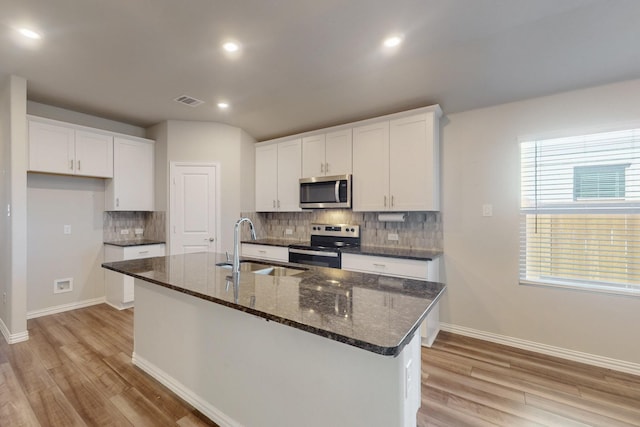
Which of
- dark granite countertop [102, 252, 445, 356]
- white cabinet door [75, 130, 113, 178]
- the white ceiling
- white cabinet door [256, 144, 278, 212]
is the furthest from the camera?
white cabinet door [256, 144, 278, 212]

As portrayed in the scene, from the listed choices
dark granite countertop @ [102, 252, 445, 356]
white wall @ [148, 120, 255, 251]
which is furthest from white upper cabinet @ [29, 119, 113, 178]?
dark granite countertop @ [102, 252, 445, 356]

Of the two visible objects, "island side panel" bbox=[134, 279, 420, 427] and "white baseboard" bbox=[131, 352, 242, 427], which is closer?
"island side panel" bbox=[134, 279, 420, 427]

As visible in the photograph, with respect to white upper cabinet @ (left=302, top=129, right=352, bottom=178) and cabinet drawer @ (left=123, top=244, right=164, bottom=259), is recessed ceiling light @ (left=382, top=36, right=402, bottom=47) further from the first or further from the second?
cabinet drawer @ (left=123, top=244, right=164, bottom=259)

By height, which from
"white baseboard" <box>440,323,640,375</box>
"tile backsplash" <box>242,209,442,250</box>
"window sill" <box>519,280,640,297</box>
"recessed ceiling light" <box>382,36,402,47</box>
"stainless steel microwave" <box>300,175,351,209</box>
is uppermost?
"recessed ceiling light" <box>382,36,402,47</box>

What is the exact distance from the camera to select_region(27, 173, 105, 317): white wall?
3.58m

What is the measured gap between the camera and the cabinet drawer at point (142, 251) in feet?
12.4

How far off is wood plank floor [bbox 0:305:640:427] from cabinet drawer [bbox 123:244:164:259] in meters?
1.18

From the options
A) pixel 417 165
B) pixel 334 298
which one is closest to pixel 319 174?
pixel 417 165

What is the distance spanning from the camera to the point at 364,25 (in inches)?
81.8

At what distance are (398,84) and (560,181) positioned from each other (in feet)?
5.79

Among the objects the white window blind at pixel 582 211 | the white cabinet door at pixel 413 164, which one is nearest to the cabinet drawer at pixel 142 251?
the white cabinet door at pixel 413 164

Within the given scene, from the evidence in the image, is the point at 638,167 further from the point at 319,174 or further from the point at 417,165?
the point at 319,174

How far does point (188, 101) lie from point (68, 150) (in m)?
1.62

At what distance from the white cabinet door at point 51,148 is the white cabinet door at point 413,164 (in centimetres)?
391
